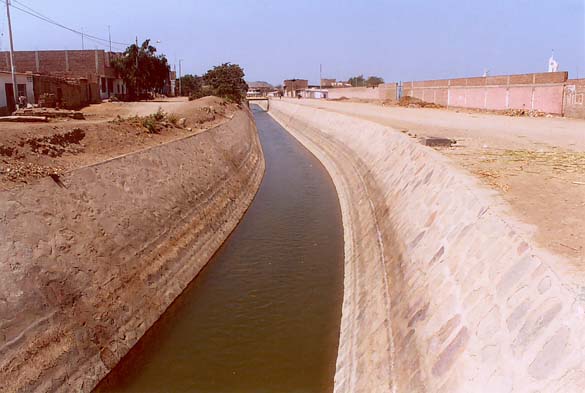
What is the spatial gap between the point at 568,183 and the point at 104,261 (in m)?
12.2

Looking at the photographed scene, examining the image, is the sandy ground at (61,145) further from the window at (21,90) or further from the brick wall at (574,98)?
the brick wall at (574,98)

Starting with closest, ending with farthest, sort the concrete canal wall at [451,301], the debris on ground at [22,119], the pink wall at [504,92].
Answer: the concrete canal wall at [451,301] < the debris on ground at [22,119] < the pink wall at [504,92]

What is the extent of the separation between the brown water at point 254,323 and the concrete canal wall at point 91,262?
587 mm

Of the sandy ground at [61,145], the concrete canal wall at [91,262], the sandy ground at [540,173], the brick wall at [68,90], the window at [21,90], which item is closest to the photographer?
the sandy ground at [540,173]

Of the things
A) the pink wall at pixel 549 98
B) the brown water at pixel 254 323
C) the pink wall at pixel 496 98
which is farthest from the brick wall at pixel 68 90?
the pink wall at pixel 496 98

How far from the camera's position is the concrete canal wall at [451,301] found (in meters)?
5.57

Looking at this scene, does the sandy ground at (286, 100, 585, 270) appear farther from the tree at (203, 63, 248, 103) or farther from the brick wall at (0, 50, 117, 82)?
the tree at (203, 63, 248, 103)

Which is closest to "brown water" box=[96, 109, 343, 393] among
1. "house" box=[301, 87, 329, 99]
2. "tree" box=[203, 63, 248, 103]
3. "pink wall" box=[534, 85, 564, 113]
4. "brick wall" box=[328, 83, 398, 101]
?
"pink wall" box=[534, 85, 564, 113]

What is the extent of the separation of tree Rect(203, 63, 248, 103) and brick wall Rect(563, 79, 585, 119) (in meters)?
45.6

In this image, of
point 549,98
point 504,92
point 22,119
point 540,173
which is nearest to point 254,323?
point 540,173

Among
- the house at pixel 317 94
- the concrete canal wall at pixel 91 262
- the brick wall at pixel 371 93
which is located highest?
the house at pixel 317 94

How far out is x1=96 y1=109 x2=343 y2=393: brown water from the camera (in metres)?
10.4

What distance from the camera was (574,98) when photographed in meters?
34.0

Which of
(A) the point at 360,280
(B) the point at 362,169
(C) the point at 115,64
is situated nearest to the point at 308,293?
(A) the point at 360,280
